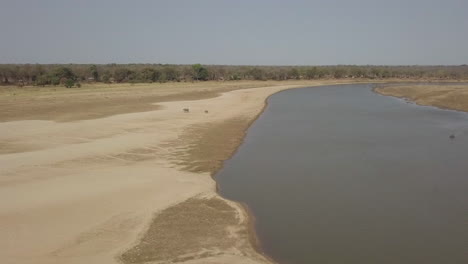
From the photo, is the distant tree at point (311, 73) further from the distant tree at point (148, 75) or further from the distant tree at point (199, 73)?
the distant tree at point (148, 75)

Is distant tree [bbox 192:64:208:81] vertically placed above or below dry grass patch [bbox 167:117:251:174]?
above

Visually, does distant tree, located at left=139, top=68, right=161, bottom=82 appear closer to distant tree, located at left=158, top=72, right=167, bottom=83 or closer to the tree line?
the tree line

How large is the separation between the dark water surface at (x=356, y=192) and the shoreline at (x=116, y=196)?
1.05 meters

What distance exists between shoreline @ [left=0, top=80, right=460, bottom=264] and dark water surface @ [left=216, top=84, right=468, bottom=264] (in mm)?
1049

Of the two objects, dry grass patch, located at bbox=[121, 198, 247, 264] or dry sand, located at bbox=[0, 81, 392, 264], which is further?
dry sand, located at bbox=[0, 81, 392, 264]

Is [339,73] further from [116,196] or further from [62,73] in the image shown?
[116,196]

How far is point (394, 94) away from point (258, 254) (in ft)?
203

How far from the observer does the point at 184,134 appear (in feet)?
85.3

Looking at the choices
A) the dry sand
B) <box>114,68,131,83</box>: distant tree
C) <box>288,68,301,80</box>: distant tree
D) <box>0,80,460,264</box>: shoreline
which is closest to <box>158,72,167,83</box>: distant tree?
<box>114,68,131,83</box>: distant tree

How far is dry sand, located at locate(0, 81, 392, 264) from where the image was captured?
1007cm

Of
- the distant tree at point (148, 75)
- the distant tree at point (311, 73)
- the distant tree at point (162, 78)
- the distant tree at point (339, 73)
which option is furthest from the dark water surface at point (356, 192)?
the distant tree at point (339, 73)

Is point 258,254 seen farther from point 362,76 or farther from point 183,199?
point 362,76

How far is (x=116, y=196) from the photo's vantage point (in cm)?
1397

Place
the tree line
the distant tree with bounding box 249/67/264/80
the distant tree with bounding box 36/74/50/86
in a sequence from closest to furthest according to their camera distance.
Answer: the distant tree with bounding box 36/74/50/86, the tree line, the distant tree with bounding box 249/67/264/80
